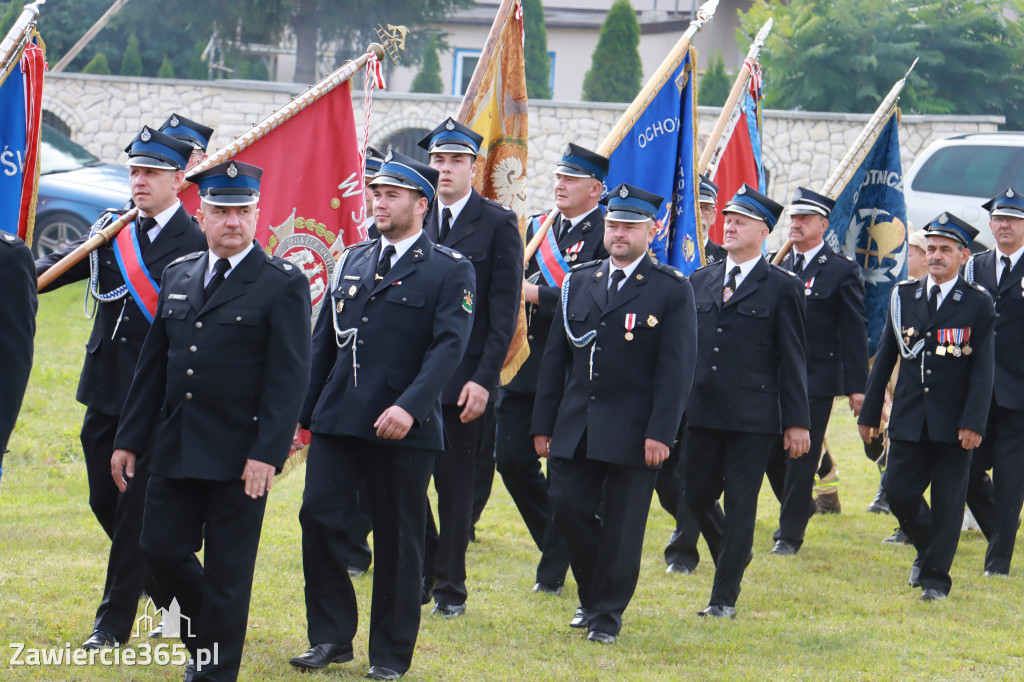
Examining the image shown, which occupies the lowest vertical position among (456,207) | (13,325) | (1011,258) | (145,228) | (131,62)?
(13,325)

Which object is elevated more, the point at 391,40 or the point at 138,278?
the point at 391,40

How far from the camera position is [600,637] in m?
6.18

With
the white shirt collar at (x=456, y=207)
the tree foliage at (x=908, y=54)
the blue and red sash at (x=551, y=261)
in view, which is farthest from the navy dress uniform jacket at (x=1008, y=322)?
the tree foliage at (x=908, y=54)

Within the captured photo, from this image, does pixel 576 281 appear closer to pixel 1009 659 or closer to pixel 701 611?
pixel 701 611

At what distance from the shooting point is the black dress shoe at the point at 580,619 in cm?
639

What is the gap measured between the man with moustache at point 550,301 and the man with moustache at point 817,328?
1960mm

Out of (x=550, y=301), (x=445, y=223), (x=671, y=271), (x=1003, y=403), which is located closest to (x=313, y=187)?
(x=445, y=223)

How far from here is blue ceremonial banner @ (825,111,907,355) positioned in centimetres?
954

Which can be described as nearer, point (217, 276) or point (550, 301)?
point (217, 276)

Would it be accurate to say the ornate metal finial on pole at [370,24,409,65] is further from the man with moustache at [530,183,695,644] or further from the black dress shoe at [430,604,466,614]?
the black dress shoe at [430,604,466,614]

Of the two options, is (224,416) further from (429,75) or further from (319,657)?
(429,75)

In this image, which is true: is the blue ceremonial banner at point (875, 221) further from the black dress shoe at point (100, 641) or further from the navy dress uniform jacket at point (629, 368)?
the black dress shoe at point (100, 641)

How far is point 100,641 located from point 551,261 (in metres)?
3.02

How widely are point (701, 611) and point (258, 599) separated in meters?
2.20
